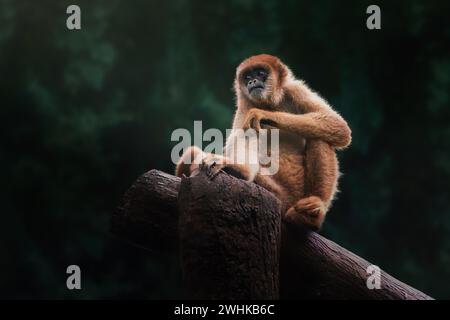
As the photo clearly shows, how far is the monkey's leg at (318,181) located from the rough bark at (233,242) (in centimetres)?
13

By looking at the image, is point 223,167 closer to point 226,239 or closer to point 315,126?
point 226,239

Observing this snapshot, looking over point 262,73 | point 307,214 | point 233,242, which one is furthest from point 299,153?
point 233,242

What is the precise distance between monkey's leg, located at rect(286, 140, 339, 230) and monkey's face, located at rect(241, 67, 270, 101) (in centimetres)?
55

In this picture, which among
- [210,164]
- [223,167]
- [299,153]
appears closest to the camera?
[210,164]

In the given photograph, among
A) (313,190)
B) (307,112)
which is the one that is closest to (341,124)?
(307,112)

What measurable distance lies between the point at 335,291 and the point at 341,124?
1155 millimetres

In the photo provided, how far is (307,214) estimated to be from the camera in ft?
10.6

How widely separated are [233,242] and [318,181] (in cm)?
99

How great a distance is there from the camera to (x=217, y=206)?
2697mm

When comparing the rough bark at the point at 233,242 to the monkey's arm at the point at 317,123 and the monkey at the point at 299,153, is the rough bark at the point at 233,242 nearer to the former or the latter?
the monkey at the point at 299,153

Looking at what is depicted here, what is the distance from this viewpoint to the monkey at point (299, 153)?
10.7ft

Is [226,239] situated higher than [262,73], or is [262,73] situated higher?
[262,73]

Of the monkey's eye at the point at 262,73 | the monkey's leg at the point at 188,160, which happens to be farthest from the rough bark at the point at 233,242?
the monkey's eye at the point at 262,73

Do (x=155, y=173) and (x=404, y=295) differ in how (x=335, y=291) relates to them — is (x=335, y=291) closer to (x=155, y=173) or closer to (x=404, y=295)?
(x=404, y=295)
